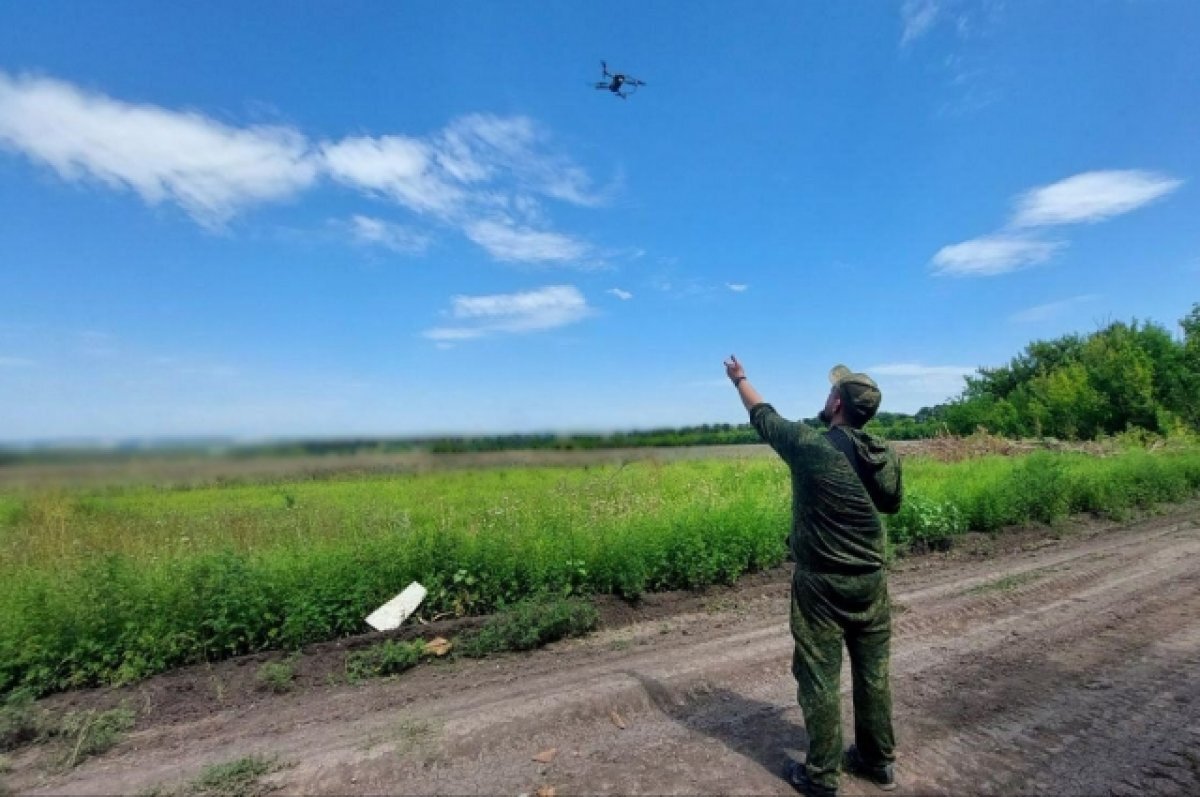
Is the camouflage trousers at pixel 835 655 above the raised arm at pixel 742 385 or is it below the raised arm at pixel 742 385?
below

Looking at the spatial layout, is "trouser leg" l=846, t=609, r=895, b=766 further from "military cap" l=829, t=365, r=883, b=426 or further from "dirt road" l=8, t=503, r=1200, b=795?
"military cap" l=829, t=365, r=883, b=426

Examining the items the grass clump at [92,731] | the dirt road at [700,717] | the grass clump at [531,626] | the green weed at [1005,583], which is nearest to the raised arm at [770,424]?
the dirt road at [700,717]

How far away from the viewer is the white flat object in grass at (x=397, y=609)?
658 centimetres

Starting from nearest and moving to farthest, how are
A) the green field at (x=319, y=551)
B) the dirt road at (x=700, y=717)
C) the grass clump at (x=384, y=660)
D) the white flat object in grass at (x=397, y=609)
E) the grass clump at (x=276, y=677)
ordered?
the dirt road at (x=700, y=717)
the grass clump at (x=276, y=677)
the green field at (x=319, y=551)
the grass clump at (x=384, y=660)
the white flat object in grass at (x=397, y=609)

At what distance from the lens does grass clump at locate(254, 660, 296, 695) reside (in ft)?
17.9

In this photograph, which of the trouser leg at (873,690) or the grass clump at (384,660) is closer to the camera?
the trouser leg at (873,690)

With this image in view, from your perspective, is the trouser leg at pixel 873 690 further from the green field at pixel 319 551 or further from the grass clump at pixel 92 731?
the grass clump at pixel 92 731

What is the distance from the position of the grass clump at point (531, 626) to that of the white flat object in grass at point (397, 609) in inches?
31.1

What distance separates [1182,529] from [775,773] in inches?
578

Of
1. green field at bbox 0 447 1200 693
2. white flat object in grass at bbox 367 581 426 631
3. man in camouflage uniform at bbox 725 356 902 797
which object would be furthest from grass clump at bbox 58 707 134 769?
man in camouflage uniform at bbox 725 356 902 797

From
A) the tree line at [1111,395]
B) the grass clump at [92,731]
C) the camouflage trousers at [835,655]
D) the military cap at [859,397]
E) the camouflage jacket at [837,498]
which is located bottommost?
the grass clump at [92,731]

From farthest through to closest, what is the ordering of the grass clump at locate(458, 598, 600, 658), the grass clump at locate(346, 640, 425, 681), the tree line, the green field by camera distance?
the tree line
the grass clump at locate(458, 598, 600, 658)
the grass clump at locate(346, 640, 425, 681)
the green field

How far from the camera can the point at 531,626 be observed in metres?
6.53

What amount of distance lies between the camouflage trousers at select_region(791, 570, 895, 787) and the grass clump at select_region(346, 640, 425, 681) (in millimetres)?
3971
